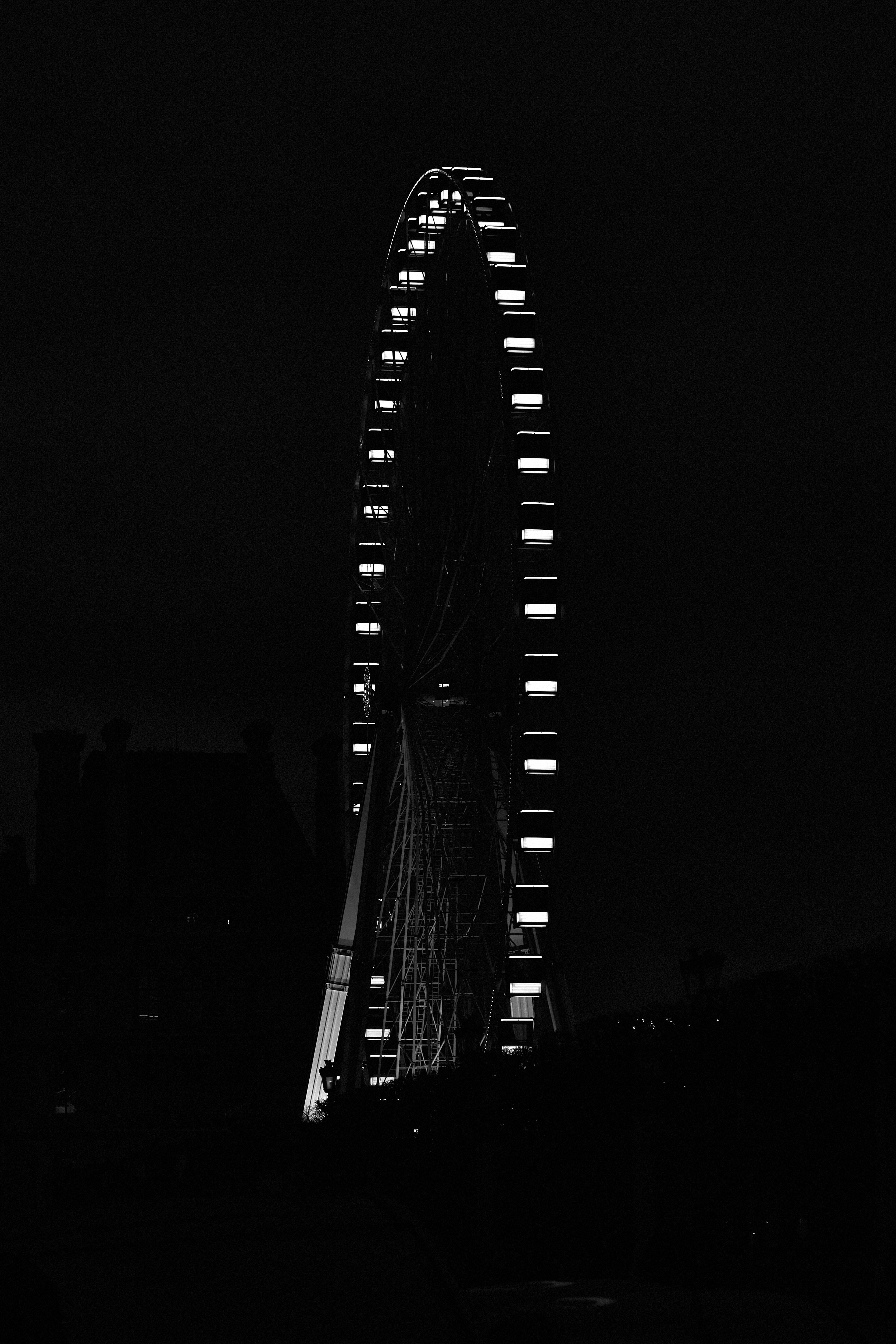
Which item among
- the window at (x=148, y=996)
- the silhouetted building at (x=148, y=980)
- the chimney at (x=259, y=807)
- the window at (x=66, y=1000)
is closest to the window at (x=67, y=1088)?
the silhouetted building at (x=148, y=980)

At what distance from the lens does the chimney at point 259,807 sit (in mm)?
75312

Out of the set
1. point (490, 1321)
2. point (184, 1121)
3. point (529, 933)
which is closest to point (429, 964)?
point (529, 933)

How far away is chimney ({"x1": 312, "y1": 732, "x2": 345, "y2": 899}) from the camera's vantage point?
7700 centimetres

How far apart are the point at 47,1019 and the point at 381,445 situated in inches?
1757

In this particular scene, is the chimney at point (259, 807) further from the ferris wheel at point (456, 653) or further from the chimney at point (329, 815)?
the ferris wheel at point (456, 653)

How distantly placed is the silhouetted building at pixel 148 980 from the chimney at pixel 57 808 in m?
0.10

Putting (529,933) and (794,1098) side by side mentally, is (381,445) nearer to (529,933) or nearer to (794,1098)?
(529,933)

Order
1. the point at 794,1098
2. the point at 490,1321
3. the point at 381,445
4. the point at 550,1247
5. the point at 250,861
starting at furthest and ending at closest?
1. the point at 250,861
2. the point at 381,445
3. the point at 794,1098
4. the point at 550,1247
5. the point at 490,1321

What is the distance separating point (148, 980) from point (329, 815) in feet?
30.9

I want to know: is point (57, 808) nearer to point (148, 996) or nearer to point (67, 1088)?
point (148, 996)

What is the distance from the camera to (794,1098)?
73.9 feet

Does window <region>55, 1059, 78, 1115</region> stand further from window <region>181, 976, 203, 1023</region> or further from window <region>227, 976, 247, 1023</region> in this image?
window <region>227, 976, 247, 1023</region>

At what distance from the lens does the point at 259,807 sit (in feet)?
252

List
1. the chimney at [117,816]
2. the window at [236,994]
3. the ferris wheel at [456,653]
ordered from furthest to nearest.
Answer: the chimney at [117,816] → the window at [236,994] → the ferris wheel at [456,653]
